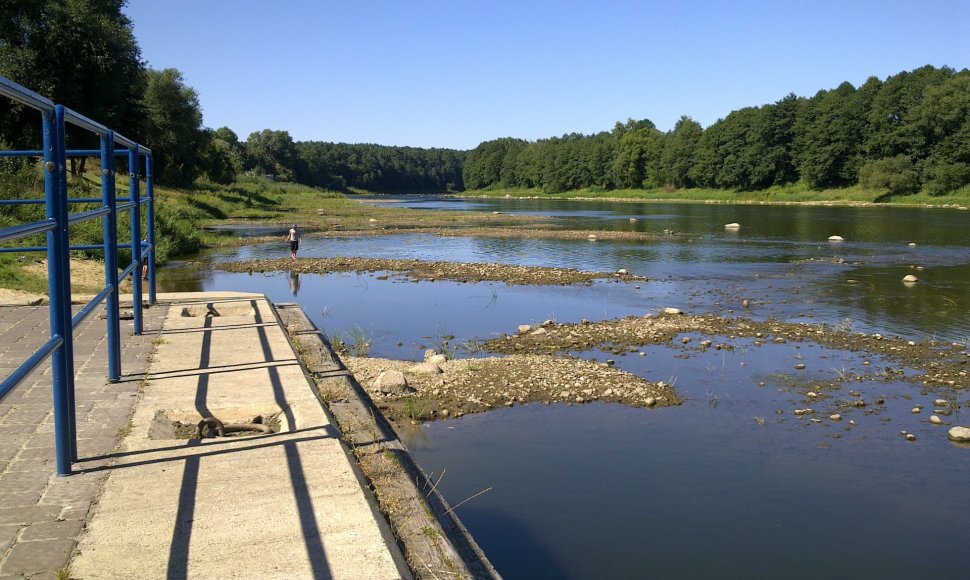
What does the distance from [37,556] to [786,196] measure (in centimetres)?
10087

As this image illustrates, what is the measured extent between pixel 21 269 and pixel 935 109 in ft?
287

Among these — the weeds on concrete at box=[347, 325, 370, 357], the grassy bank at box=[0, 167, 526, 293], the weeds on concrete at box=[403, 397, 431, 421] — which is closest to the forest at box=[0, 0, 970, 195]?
the grassy bank at box=[0, 167, 526, 293]

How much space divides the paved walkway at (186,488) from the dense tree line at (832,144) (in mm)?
84793

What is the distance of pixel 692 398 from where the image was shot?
1127cm

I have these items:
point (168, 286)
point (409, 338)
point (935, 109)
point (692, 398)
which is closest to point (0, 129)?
point (168, 286)

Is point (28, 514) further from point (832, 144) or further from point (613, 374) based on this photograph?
point (832, 144)

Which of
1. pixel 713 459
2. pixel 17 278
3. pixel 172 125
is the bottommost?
pixel 713 459

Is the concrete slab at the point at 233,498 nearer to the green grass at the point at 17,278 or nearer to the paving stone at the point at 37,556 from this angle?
the paving stone at the point at 37,556

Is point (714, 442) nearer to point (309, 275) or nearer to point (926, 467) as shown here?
point (926, 467)

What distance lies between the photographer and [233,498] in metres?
4.44

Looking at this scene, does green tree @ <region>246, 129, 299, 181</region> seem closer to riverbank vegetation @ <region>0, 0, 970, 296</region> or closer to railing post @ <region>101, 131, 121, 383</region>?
riverbank vegetation @ <region>0, 0, 970, 296</region>

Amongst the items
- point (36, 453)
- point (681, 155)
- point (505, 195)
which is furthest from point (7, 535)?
point (505, 195)

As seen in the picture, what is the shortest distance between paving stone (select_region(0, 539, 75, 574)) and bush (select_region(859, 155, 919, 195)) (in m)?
88.8

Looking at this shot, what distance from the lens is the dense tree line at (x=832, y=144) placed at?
80000 mm
